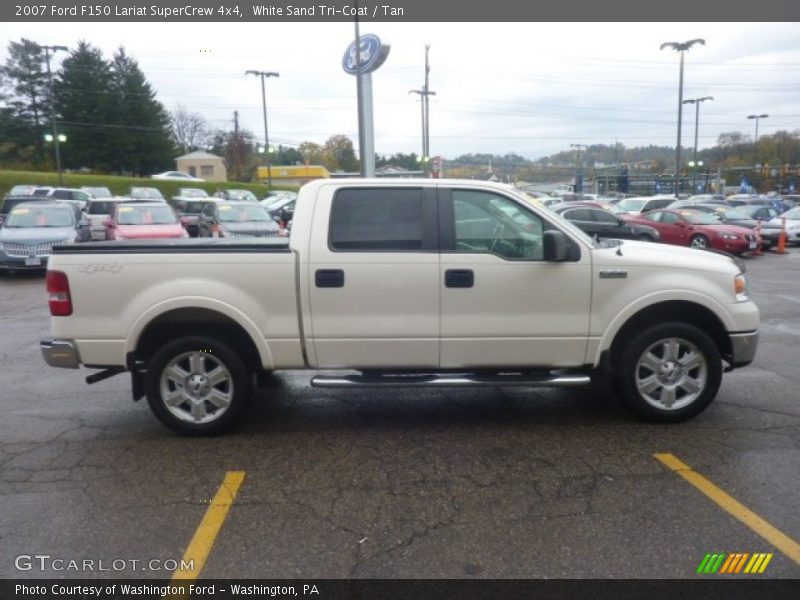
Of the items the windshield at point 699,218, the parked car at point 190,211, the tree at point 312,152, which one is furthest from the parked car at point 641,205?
the tree at point 312,152

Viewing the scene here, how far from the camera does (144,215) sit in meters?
16.3

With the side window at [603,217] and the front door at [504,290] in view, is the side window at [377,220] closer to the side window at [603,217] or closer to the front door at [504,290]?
the front door at [504,290]

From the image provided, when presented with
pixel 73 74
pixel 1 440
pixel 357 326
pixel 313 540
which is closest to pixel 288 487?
pixel 313 540

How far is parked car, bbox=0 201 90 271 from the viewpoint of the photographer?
1492 cm

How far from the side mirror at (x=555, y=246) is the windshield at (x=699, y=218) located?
15948mm

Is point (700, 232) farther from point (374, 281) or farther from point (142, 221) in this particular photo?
point (374, 281)

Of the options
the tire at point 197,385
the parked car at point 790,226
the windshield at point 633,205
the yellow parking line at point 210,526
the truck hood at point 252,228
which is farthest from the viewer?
the windshield at point 633,205

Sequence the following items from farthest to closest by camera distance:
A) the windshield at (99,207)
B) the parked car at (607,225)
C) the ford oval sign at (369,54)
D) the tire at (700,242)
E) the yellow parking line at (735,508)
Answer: the ford oval sign at (369,54) → the windshield at (99,207) → the parked car at (607,225) → the tire at (700,242) → the yellow parking line at (735,508)

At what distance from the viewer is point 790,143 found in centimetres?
8506

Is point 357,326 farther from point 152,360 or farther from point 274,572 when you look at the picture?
point 274,572

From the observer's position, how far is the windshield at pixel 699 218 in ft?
61.9

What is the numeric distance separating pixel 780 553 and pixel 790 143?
324 feet

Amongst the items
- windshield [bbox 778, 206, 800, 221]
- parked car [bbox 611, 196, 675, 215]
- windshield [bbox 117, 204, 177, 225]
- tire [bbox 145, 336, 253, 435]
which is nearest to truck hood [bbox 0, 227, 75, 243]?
windshield [bbox 117, 204, 177, 225]

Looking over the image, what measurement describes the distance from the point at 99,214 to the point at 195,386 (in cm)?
1653
